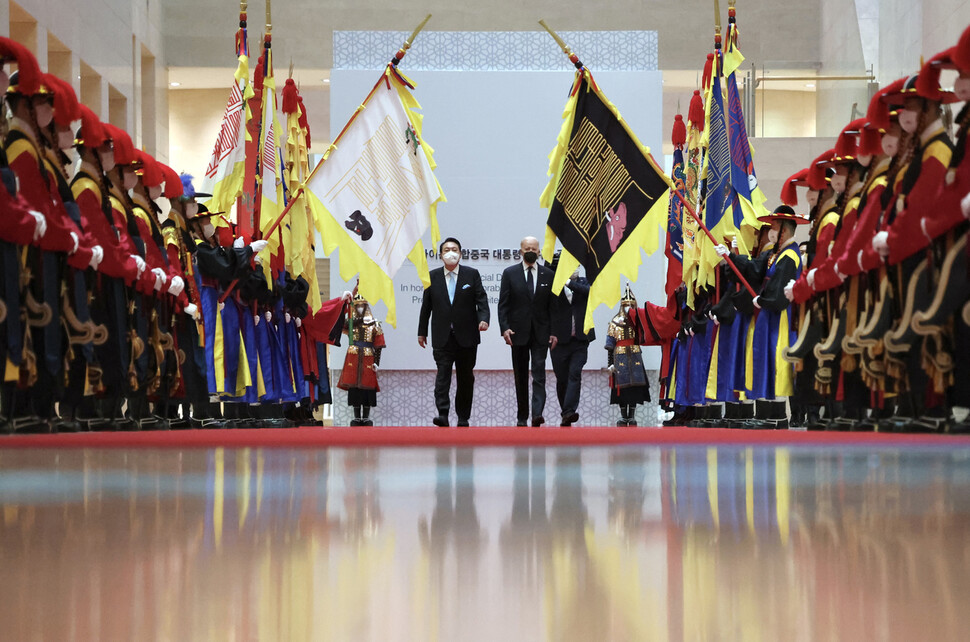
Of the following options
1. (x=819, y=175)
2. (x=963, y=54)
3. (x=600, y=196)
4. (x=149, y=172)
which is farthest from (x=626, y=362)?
(x=963, y=54)

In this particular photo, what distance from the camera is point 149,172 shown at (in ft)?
20.6

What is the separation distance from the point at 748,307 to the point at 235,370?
3705mm

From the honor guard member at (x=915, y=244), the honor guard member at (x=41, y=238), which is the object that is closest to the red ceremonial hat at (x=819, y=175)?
the honor guard member at (x=915, y=244)

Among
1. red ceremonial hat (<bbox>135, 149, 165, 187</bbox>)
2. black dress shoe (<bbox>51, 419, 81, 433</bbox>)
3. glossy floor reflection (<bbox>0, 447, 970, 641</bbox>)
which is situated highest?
red ceremonial hat (<bbox>135, 149, 165, 187</bbox>)

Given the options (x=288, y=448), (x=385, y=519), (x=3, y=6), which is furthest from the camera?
(x=3, y=6)

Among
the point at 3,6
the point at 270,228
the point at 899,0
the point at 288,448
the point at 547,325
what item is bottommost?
the point at 288,448

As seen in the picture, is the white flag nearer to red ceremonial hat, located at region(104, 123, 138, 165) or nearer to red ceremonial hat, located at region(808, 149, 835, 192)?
red ceremonial hat, located at region(104, 123, 138, 165)

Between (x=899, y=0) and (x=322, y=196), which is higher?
(x=899, y=0)

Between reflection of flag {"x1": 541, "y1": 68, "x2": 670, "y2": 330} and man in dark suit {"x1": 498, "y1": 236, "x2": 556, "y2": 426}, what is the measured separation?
187 cm

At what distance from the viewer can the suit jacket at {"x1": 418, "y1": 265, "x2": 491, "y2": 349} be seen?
8.77 meters

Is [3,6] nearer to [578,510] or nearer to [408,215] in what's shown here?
[408,215]

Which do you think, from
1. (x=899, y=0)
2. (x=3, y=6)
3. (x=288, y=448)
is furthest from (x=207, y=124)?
(x=288, y=448)

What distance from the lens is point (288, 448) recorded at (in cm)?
470

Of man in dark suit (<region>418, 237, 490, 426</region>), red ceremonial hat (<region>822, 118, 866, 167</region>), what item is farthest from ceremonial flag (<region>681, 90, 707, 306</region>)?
red ceremonial hat (<region>822, 118, 866, 167</region>)
